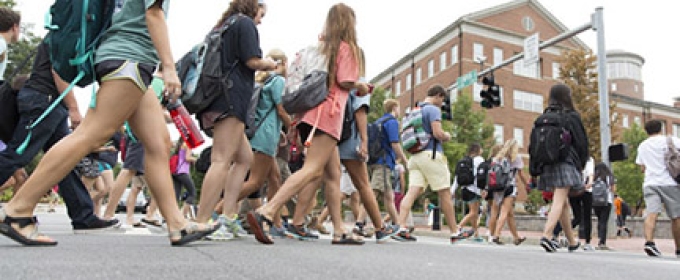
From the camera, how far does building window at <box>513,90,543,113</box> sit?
150ft

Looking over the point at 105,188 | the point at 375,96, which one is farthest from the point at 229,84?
the point at 375,96

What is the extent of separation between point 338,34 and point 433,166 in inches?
101

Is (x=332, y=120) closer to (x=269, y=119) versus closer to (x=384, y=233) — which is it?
(x=269, y=119)

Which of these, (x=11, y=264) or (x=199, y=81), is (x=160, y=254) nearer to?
(x=11, y=264)

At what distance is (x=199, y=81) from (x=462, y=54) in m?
41.1

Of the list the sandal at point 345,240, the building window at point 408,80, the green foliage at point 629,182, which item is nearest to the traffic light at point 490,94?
the sandal at point 345,240

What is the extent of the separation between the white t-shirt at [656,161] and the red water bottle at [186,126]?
5925 mm

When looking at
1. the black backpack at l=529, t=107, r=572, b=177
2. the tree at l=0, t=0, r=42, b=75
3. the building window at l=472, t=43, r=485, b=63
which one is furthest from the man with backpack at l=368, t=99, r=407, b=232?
the building window at l=472, t=43, r=485, b=63

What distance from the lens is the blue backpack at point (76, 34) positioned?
3.36 meters

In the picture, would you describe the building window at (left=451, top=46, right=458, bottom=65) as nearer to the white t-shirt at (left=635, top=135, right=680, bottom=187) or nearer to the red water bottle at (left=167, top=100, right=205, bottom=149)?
the white t-shirt at (left=635, top=135, right=680, bottom=187)

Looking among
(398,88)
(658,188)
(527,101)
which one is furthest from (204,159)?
(398,88)

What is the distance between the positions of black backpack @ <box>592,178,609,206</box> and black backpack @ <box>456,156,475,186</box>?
81.4 inches

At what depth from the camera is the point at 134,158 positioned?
742 centimetres

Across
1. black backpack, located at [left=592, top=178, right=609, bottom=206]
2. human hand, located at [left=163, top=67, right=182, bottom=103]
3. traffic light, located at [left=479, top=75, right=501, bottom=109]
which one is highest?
traffic light, located at [left=479, top=75, right=501, bottom=109]
